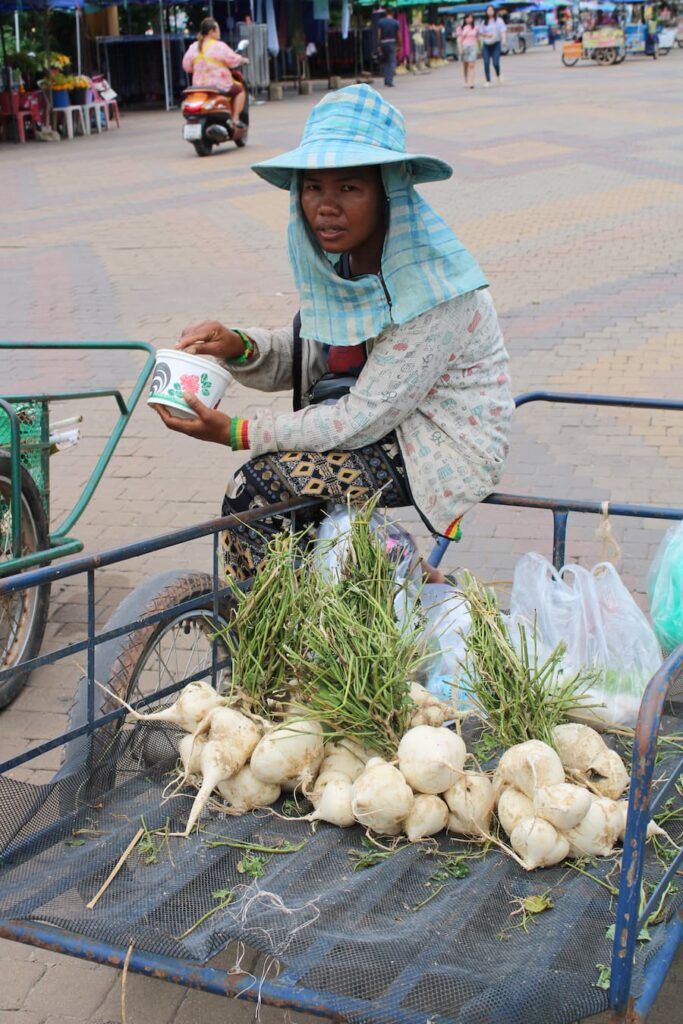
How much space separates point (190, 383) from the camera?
2648 millimetres

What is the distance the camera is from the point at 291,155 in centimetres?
266

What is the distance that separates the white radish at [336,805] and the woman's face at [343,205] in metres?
1.29

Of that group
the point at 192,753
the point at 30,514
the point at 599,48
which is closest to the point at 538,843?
the point at 192,753

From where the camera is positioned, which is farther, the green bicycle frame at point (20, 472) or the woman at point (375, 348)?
the green bicycle frame at point (20, 472)

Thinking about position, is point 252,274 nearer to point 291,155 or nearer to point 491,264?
point 491,264

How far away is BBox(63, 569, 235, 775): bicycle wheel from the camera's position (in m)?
2.42

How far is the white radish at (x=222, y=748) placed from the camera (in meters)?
2.15

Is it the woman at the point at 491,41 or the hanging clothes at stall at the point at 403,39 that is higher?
the hanging clothes at stall at the point at 403,39

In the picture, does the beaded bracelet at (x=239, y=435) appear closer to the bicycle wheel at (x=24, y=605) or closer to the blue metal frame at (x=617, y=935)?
the blue metal frame at (x=617, y=935)

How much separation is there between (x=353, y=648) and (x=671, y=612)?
0.93 metres

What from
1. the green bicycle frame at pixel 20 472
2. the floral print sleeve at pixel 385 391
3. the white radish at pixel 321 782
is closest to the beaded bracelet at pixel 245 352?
the green bicycle frame at pixel 20 472

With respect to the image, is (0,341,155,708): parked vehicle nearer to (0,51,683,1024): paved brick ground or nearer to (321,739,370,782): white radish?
(0,51,683,1024): paved brick ground

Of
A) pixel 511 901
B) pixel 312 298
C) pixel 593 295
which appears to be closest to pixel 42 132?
pixel 593 295

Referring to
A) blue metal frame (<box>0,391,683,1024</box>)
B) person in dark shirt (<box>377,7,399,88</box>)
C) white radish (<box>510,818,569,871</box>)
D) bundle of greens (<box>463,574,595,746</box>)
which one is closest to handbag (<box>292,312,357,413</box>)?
bundle of greens (<box>463,574,595,746</box>)
